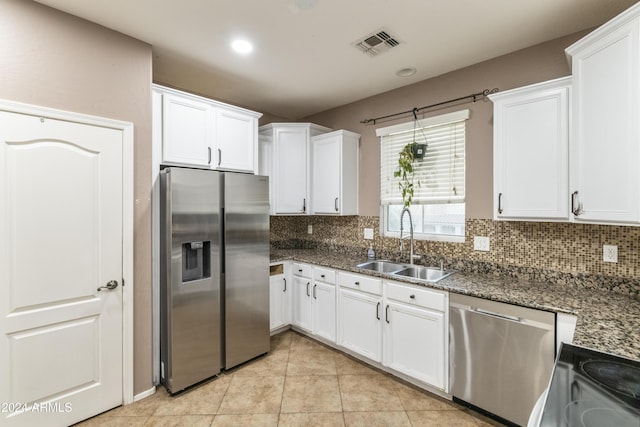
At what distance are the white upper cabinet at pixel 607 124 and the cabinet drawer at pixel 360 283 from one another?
1473 mm

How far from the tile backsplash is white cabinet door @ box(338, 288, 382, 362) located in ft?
2.30

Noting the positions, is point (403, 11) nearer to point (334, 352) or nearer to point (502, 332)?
point (502, 332)

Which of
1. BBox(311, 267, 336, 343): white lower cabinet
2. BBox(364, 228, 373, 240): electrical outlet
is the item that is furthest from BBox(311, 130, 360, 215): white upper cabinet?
BBox(311, 267, 336, 343): white lower cabinet

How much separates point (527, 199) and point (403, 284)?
Result: 1103mm

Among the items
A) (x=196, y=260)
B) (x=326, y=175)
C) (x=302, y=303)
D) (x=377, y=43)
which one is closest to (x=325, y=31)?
(x=377, y=43)

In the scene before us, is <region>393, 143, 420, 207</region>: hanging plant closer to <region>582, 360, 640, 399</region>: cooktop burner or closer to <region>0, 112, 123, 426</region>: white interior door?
<region>582, 360, 640, 399</region>: cooktop burner

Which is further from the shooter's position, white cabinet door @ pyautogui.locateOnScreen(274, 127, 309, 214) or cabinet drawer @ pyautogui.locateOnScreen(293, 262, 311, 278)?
white cabinet door @ pyautogui.locateOnScreen(274, 127, 309, 214)

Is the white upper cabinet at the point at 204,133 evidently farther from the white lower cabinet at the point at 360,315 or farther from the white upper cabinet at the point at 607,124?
the white upper cabinet at the point at 607,124

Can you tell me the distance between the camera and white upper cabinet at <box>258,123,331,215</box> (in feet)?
11.8

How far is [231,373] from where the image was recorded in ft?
8.71

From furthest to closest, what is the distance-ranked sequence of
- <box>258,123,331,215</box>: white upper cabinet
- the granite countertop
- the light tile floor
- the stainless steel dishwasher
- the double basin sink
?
<box>258,123,331,215</box>: white upper cabinet
the double basin sink
the light tile floor
the stainless steel dishwasher
the granite countertop

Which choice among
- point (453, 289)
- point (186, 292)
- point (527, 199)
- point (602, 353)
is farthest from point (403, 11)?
point (186, 292)

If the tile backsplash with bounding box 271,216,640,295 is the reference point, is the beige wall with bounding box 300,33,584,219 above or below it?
above

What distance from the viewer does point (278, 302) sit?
3322mm
